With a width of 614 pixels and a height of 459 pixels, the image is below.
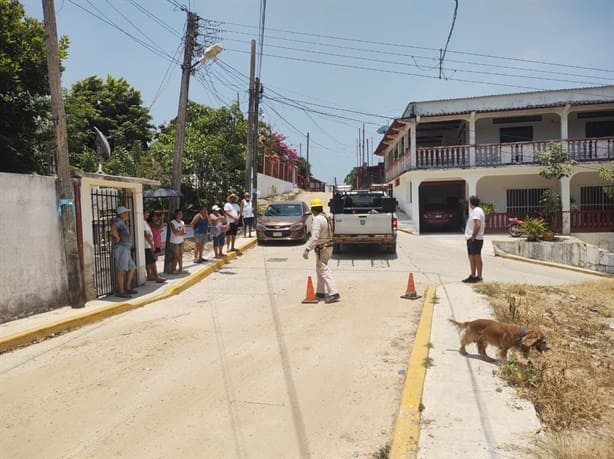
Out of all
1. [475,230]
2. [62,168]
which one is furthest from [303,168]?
[62,168]

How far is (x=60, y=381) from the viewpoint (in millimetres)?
4828

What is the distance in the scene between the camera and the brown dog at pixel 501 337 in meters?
4.82

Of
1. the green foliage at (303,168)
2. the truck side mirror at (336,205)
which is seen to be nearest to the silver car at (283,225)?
the truck side mirror at (336,205)

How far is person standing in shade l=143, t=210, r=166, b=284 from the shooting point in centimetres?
984

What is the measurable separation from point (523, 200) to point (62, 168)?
65.2ft

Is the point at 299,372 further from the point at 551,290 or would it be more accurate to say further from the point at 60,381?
the point at 551,290

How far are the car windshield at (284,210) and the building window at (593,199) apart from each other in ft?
44.2

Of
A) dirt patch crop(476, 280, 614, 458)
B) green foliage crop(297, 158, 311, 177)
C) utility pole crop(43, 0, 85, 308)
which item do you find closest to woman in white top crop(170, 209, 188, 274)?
utility pole crop(43, 0, 85, 308)

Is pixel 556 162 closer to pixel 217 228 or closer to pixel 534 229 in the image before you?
pixel 534 229

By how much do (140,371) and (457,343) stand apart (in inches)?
143

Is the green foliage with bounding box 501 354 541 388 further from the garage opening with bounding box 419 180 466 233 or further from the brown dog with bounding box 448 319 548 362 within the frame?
the garage opening with bounding box 419 180 466 233

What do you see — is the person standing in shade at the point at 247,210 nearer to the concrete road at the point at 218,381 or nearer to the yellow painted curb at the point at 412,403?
the concrete road at the point at 218,381

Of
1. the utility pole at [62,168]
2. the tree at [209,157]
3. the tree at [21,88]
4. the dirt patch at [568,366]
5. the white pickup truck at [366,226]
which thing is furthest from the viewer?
the tree at [209,157]

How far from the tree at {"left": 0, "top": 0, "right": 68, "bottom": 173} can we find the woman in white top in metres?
5.71
